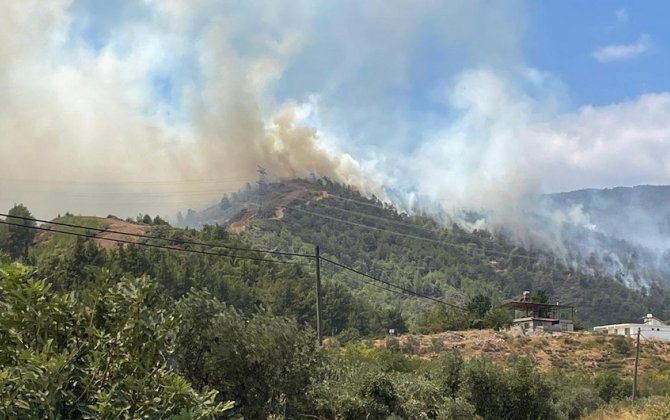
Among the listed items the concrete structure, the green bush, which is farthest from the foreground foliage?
the concrete structure

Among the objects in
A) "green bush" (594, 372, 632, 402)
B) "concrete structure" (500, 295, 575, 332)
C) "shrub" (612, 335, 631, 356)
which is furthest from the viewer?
"concrete structure" (500, 295, 575, 332)

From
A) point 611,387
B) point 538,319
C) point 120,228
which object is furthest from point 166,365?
point 120,228

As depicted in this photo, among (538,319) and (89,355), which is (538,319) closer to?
(538,319)

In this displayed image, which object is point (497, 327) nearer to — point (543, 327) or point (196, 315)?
point (543, 327)

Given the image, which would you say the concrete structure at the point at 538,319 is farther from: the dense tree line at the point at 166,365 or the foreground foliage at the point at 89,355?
the foreground foliage at the point at 89,355

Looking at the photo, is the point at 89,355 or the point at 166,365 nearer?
the point at 89,355

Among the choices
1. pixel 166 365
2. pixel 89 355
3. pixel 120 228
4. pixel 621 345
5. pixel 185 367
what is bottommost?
pixel 621 345

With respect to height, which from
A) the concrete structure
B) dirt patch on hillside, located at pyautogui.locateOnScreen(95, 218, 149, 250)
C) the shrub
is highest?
dirt patch on hillside, located at pyautogui.locateOnScreen(95, 218, 149, 250)

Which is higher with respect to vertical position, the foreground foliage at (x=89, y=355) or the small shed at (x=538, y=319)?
the foreground foliage at (x=89, y=355)

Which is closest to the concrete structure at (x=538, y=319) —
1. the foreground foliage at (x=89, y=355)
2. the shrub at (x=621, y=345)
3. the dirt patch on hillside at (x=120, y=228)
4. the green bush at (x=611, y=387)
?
the shrub at (x=621, y=345)

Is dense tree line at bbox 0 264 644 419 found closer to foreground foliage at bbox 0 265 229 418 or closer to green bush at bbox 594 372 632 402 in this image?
foreground foliage at bbox 0 265 229 418

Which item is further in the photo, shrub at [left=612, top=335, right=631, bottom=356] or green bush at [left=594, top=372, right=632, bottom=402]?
shrub at [left=612, top=335, right=631, bottom=356]

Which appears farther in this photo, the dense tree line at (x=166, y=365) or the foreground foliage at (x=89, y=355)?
the dense tree line at (x=166, y=365)

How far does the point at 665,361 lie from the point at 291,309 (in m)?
49.0
